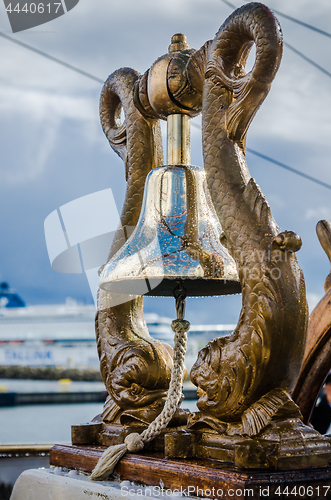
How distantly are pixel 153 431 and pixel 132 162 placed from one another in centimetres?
96

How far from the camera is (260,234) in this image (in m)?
1.38

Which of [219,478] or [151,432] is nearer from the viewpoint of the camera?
[219,478]

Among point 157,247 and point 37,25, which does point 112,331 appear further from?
point 37,25

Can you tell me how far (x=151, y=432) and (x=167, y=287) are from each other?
1.58 ft

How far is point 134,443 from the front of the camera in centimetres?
148

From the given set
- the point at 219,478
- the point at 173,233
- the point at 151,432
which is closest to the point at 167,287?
the point at 173,233

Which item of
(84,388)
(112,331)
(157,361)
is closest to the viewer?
(157,361)

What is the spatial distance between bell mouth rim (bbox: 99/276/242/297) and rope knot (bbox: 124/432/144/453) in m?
0.47

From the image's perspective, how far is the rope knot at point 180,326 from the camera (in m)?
1.55

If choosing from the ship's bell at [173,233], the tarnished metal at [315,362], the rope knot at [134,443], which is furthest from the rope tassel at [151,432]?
the tarnished metal at [315,362]

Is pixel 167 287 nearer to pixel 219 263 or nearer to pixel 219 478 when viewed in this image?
pixel 219 263

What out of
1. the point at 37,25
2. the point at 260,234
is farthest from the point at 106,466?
the point at 37,25

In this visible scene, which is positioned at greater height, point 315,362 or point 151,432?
point 315,362

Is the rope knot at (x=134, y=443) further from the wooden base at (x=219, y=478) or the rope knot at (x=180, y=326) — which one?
the rope knot at (x=180, y=326)
